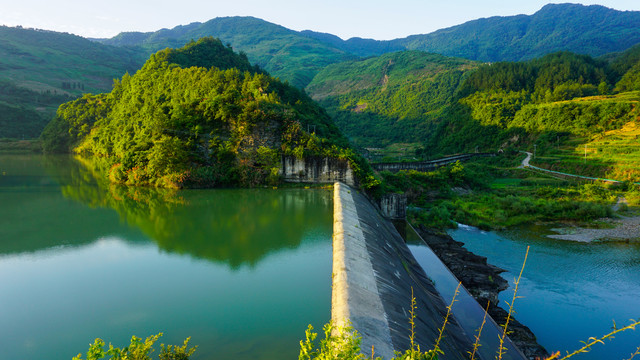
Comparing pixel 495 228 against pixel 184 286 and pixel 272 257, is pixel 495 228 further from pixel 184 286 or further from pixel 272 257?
pixel 184 286

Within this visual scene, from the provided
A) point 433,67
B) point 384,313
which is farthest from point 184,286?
point 433,67

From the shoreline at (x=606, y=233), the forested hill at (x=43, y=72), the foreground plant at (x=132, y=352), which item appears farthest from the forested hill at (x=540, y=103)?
the forested hill at (x=43, y=72)

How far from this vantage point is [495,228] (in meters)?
28.2

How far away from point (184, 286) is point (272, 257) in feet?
13.2

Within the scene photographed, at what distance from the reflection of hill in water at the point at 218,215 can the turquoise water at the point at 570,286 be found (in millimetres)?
10712

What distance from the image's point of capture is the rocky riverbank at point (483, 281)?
1266cm

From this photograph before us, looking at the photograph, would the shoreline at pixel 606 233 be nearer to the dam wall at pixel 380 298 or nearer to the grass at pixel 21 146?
the dam wall at pixel 380 298

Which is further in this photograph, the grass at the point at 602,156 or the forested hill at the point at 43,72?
the forested hill at the point at 43,72

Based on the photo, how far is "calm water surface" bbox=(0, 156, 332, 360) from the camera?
368 inches

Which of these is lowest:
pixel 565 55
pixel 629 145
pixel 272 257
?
pixel 272 257

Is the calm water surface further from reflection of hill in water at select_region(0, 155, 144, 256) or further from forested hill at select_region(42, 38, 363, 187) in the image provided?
forested hill at select_region(42, 38, 363, 187)

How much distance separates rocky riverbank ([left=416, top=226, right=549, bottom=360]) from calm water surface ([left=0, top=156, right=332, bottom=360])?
7.12 metres

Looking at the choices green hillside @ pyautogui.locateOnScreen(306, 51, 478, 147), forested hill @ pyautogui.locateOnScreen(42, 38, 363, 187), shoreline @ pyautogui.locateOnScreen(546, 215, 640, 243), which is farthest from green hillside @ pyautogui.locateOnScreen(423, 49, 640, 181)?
forested hill @ pyautogui.locateOnScreen(42, 38, 363, 187)

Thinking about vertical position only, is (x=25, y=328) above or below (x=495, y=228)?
above
